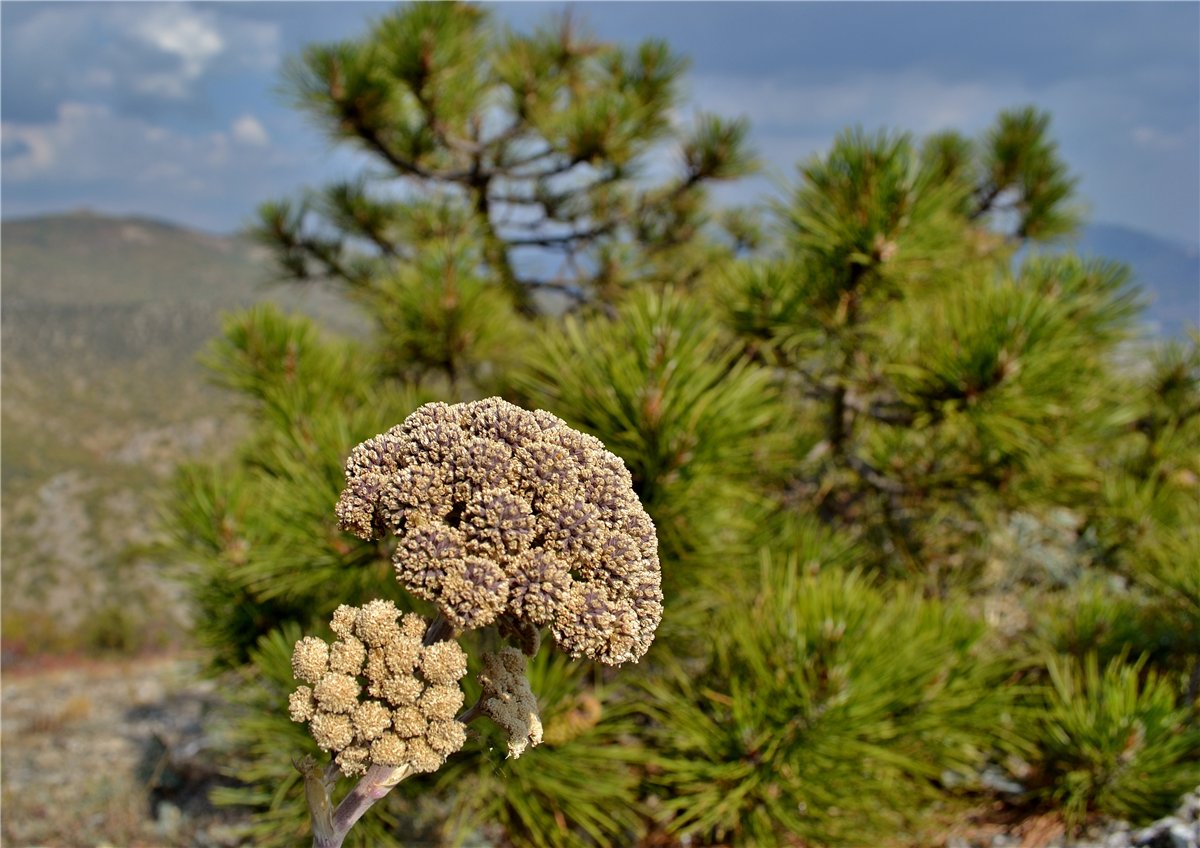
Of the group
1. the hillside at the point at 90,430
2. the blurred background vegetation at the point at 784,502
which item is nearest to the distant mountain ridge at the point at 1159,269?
the blurred background vegetation at the point at 784,502

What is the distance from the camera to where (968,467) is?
3078 millimetres

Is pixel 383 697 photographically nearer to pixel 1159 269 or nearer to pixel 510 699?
pixel 510 699

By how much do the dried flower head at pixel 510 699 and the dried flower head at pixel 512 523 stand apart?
0.20ft

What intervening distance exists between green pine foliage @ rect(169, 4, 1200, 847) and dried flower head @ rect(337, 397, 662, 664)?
1.19 feet

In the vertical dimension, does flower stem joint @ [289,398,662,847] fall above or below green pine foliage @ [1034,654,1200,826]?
above

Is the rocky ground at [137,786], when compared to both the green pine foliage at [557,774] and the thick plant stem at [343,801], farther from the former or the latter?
the thick plant stem at [343,801]

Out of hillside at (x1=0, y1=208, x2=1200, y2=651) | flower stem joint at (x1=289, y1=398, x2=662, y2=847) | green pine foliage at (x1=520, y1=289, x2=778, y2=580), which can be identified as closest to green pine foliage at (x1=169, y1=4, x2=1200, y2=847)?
green pine foliage at (x1=520, y1=289, x2=778, y2=580)

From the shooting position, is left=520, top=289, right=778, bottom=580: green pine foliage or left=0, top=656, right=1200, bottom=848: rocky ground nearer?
left=520, top=289, right=778, bottom=580: green pine foliage

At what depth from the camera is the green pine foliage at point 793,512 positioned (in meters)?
2.06

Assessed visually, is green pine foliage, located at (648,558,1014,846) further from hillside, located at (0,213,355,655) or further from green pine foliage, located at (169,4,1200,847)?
hillside, located at (0,213,355,655)

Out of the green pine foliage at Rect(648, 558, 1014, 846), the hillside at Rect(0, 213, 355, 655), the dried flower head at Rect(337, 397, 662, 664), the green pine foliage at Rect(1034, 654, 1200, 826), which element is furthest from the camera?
the hillside at Rect(0, 213, 355, 655)

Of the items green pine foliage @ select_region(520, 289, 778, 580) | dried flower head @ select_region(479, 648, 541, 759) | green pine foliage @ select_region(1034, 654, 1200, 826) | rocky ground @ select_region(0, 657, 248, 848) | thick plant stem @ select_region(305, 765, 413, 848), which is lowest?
rocky ground @ select_region(0, 657, 248, 848)

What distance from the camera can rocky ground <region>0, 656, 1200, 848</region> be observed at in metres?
2.78

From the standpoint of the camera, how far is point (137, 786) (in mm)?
4270
